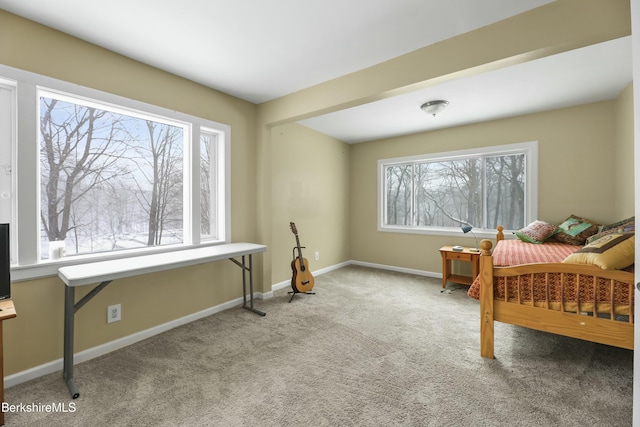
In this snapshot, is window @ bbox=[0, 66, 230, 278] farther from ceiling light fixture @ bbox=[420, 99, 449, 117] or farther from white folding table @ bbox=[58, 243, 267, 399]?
ceiling light fixture @ bbox=[420, 99, 449, 117]

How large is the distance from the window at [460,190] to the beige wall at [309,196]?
0.79m

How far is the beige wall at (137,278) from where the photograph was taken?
1874 mm

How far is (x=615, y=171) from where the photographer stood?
3.19m

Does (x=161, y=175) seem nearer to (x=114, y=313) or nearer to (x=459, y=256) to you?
(x=114, y=313)

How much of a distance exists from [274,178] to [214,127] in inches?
41.4

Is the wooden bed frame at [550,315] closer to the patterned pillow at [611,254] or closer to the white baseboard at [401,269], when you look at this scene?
the patterned pillow at [611,254]

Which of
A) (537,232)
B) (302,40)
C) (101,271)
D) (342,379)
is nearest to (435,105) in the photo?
(302,40)

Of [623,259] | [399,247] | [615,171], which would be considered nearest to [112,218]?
[623,259]

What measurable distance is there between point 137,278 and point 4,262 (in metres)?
0.91

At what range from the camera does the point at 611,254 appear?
5.70 feet

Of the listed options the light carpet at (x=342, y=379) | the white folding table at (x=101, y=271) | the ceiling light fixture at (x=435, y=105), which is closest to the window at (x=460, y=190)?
the ceiling light fixture at (x=435, y=105)

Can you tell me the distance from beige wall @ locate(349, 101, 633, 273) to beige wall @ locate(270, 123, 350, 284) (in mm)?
1182

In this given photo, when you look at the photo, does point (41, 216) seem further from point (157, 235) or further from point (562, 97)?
point (562, 97)

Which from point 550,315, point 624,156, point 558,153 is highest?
point 558,153
